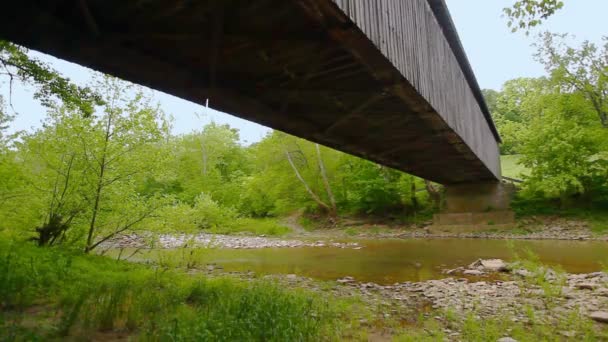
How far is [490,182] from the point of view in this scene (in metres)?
18.8

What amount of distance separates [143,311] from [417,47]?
16.7ft

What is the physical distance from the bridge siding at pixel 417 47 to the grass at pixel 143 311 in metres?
2.64

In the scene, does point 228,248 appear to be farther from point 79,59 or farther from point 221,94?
point 79,59

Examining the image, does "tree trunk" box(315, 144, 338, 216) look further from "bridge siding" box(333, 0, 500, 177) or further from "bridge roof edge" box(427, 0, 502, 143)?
"bridge siding" box(333, 0, 500, 177)

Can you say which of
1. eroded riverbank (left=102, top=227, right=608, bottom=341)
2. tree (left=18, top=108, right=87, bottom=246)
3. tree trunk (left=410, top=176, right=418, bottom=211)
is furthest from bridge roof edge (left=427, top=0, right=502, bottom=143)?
tree trunk (left=410, top=176, right=418, bottom=211)

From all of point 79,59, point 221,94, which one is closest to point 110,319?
point 79,59

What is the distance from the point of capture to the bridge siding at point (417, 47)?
3.67m

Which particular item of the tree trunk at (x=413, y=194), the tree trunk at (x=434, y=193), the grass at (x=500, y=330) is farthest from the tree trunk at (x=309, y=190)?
the grass at (x=500, y=330)

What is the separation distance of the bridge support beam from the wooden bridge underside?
12.3m

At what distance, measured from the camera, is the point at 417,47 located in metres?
5.59

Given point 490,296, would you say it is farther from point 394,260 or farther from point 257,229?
point 257,229

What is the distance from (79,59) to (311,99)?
3.07 metres

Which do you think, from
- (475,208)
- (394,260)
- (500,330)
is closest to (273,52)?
(500,330)

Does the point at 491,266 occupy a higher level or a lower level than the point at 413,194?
lower
